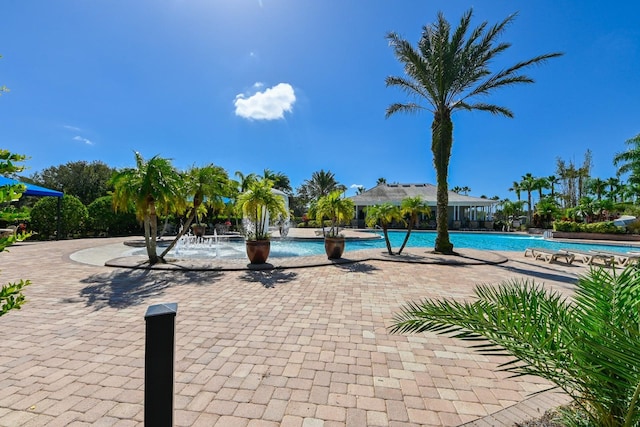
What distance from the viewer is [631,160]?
22.1m

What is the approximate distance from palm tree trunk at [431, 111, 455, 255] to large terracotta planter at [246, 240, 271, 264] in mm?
8379

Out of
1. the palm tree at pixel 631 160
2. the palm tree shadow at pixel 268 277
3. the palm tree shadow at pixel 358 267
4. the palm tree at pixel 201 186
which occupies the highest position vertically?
the palm tree at pixel 631 160

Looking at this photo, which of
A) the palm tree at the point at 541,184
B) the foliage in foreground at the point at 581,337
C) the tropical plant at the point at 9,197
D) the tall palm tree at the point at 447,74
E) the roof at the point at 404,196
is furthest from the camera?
the palm tree at the point at 541,184

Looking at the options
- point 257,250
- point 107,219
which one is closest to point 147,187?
point 257,250

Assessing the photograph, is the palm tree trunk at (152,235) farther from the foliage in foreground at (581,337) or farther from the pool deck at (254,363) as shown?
the foliage in foreground at (581,337)

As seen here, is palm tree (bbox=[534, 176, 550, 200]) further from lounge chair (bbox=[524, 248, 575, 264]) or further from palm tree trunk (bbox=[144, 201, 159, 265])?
palm tree trunk (bbox=[144, 201, 159, 265])

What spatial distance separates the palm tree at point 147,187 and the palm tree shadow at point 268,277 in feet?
12.1

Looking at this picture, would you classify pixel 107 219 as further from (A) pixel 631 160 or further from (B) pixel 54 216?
(A) pixel 631 160

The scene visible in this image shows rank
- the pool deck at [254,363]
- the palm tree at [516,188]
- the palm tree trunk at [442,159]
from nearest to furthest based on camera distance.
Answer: the pool deck at [254,363]
the palm tree trunk at [442,159]
the palm tree at [516,188]

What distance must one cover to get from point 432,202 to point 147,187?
1198 inches

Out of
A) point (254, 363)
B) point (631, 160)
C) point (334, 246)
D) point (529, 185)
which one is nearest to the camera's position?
point (254, 363)

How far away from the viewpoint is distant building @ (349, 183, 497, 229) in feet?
103

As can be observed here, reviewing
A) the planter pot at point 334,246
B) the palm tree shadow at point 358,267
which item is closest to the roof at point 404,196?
the planter pot at point 334,246

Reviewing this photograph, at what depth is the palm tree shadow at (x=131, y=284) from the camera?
5.43 meters
